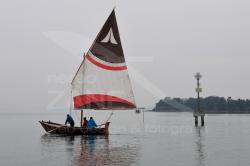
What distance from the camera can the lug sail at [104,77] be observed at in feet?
156

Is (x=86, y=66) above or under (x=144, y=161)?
above

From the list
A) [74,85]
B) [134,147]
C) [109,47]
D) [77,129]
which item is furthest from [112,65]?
[134,147]

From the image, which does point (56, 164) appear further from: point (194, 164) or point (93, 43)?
point (93, 43)

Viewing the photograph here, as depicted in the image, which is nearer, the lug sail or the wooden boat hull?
the lug sail

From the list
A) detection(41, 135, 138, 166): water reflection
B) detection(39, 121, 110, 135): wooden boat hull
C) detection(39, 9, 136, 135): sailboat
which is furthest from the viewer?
detection(39, 121, 110, 135): wooden boat hull

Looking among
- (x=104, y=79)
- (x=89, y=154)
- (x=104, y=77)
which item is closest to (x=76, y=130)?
(x=104, y=79)

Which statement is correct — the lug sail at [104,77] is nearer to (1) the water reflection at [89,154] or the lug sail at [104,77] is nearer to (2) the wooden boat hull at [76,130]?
(2) the wooden boat hull at [76,130]

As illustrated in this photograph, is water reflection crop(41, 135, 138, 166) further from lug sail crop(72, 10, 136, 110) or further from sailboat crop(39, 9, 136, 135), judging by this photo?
lug sail crop(72, 10, 136, 110)

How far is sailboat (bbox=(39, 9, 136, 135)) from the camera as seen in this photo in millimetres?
47594

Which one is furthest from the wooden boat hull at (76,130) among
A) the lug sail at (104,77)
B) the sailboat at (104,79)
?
the lug sail at (104,77)

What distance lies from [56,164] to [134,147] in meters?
12.7

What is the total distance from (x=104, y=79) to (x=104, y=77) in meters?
0.24

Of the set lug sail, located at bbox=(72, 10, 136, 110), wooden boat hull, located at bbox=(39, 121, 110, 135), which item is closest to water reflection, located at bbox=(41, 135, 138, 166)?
wooden boat hull, located at bbox=(39, 121, 110, 135)

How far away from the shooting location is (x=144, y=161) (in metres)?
31.2
